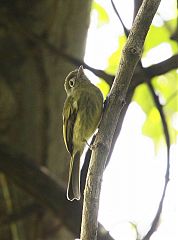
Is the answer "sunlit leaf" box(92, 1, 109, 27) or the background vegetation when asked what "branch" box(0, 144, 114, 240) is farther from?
"sunlit leaf" box(92, 1, 109, 27)

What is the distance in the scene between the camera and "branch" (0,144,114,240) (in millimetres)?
4242

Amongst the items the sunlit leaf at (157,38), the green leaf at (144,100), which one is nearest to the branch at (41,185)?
the green leaf at (144,100)

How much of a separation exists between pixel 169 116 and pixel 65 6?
5.46 ft

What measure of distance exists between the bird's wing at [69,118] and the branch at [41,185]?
25.3 inches

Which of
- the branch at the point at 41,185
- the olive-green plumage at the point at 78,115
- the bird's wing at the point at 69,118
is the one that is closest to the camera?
the branch at the point at 41,185

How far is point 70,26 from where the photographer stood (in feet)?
15.6

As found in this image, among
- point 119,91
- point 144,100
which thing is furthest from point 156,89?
point 119,91

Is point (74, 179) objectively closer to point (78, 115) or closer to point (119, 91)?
point (78, 115)

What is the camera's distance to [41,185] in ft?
14.0

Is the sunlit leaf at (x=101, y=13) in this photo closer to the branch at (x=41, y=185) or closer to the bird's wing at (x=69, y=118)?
the bird's wing at (x=69, y=118)

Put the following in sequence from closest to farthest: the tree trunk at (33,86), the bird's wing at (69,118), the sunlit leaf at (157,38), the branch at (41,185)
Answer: the branch at (41,185) < the tree trunk at (33,86) < the bird's wing at (69,118) < the sunlit leaf at (157,38)

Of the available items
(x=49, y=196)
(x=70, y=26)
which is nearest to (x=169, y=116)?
(x=70, y=26)

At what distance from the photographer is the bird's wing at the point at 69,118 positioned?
16.2 feet

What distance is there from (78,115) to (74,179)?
0.63 m
